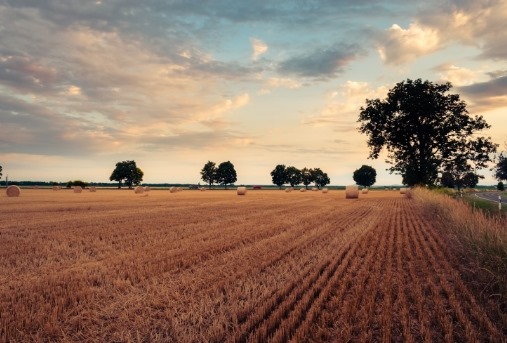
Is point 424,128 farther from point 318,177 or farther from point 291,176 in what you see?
point 318,177

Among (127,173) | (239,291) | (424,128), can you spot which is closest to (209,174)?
(127,173)

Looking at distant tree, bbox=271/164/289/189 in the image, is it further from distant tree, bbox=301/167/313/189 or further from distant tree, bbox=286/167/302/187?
distant tree, bbox=301/167/313/189

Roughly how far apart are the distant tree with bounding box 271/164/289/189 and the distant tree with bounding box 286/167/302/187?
1.58m

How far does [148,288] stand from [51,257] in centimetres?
437

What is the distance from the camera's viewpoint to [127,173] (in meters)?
147

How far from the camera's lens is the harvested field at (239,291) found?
5.34m

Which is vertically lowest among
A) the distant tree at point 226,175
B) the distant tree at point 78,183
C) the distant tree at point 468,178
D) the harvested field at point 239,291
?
the harvested field at point 239,291

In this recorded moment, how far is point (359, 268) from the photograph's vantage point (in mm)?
8969

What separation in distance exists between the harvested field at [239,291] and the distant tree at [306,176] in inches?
6897

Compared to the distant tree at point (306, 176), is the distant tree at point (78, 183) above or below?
below

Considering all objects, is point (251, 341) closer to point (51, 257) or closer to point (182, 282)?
point (182, 282)

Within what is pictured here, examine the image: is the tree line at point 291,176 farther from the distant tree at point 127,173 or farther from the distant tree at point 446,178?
the distant tree at point 446,178

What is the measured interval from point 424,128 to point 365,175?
14520 centimetres

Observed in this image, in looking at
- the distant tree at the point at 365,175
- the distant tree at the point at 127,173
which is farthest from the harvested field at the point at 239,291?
the distant tree at the point at 365,175
